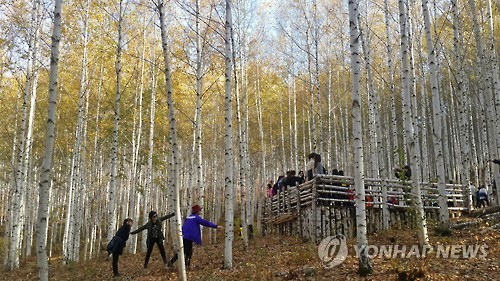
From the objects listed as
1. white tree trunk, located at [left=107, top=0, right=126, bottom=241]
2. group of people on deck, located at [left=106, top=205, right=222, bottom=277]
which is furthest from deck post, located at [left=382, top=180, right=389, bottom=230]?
white tree trunk, located at [left=107, top=0, right=126, bottom=241]

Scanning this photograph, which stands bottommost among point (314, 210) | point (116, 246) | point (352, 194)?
point (116, 246)

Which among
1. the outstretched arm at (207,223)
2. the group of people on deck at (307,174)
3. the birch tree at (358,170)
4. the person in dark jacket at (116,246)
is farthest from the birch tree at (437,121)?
the person in dark jacket at (116,246)

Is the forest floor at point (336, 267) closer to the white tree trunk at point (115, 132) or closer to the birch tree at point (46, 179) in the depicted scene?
the white tree trunk at point (115, 132)

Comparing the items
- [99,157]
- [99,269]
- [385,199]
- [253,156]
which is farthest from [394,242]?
[253,156]

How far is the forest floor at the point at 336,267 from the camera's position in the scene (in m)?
6.12

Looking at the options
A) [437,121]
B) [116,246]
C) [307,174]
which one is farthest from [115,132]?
[437,121]

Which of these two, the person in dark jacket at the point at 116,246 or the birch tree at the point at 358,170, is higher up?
the birch tree at the point at 358,170

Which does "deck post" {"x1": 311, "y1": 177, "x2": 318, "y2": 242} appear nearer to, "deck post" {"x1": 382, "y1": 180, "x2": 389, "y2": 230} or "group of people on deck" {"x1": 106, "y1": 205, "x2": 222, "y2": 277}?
"deck post" {"x1": 382, "y1": 180, "x2": 389, "y2": 230}

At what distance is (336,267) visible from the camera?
7055 mm

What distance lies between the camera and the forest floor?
6.12m

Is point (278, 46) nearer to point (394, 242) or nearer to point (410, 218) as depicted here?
point (410, 218)

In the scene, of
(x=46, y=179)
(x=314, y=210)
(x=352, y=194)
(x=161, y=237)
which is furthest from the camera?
(x=352, y=194)

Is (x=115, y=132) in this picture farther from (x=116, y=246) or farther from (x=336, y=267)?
(x=336, y=267)

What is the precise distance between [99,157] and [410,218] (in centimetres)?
1774
